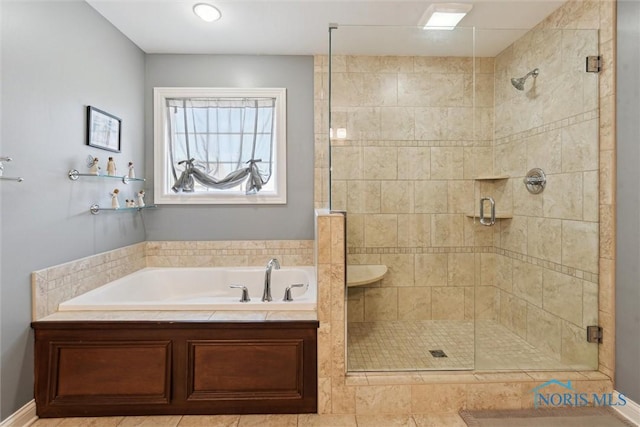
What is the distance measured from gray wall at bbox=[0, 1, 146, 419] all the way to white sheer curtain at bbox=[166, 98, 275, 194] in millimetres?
602

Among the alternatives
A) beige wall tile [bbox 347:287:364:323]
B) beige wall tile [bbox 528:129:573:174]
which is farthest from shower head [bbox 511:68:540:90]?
beige wall tile [bbox 347:287:364:323]

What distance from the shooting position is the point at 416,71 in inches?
89.9

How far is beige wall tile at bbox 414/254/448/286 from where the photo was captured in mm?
2260

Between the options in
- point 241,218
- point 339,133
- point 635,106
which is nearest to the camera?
point 635,106

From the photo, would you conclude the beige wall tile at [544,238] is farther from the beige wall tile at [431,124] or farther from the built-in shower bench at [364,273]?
the built-in shower bench at [364,273]

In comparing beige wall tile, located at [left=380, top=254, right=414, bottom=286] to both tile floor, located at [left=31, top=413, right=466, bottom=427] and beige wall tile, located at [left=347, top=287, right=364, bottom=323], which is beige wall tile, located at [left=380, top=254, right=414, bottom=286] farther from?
tile floor, located at [left=31, top=413, right=466, bottom=427]

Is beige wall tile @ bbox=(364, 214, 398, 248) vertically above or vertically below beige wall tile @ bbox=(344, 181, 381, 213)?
below

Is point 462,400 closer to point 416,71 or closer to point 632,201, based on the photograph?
point 632,201

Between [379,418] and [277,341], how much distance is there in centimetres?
69

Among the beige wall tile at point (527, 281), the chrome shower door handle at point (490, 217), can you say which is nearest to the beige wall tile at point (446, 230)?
the chrome shower door handle at point (490, 217)

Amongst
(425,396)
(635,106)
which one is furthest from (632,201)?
(425,396)

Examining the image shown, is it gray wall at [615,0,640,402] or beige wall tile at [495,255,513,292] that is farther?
beige wall tile at [495,255,513,292]

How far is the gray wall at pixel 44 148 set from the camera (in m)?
1.68

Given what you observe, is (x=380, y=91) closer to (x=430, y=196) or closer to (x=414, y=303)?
(x=430, y=196)
